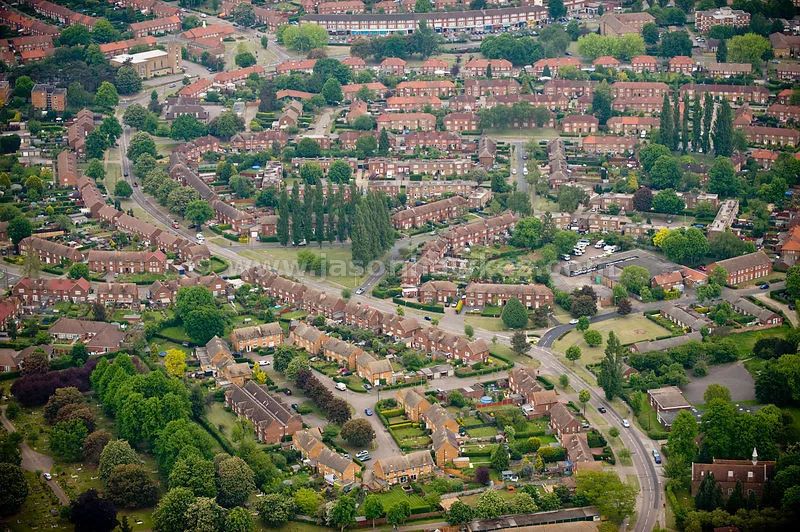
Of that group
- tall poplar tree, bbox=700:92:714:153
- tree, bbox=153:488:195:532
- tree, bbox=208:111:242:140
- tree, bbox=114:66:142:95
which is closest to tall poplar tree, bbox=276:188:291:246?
tree, bbox=208:111:242:140

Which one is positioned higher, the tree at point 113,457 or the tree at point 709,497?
the tree at point 113,457

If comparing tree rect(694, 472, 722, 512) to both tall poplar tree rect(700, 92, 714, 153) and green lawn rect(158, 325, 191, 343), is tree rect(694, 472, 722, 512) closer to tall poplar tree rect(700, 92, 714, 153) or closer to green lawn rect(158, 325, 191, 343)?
green lawn rect(158, 325, 191, 343)

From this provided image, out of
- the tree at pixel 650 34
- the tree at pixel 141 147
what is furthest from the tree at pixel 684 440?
the tree at pixel 650 34

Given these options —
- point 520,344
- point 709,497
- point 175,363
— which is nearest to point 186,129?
point 175,363

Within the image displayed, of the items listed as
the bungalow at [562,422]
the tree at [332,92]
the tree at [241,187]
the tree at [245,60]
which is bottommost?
the bungalow at [562,422]

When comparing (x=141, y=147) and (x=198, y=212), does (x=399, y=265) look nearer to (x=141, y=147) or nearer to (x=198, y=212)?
(x=198, y=212)

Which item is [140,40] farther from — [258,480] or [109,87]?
[258,480]

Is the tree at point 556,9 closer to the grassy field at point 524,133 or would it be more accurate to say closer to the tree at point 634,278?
the grassy field at point 524,133
